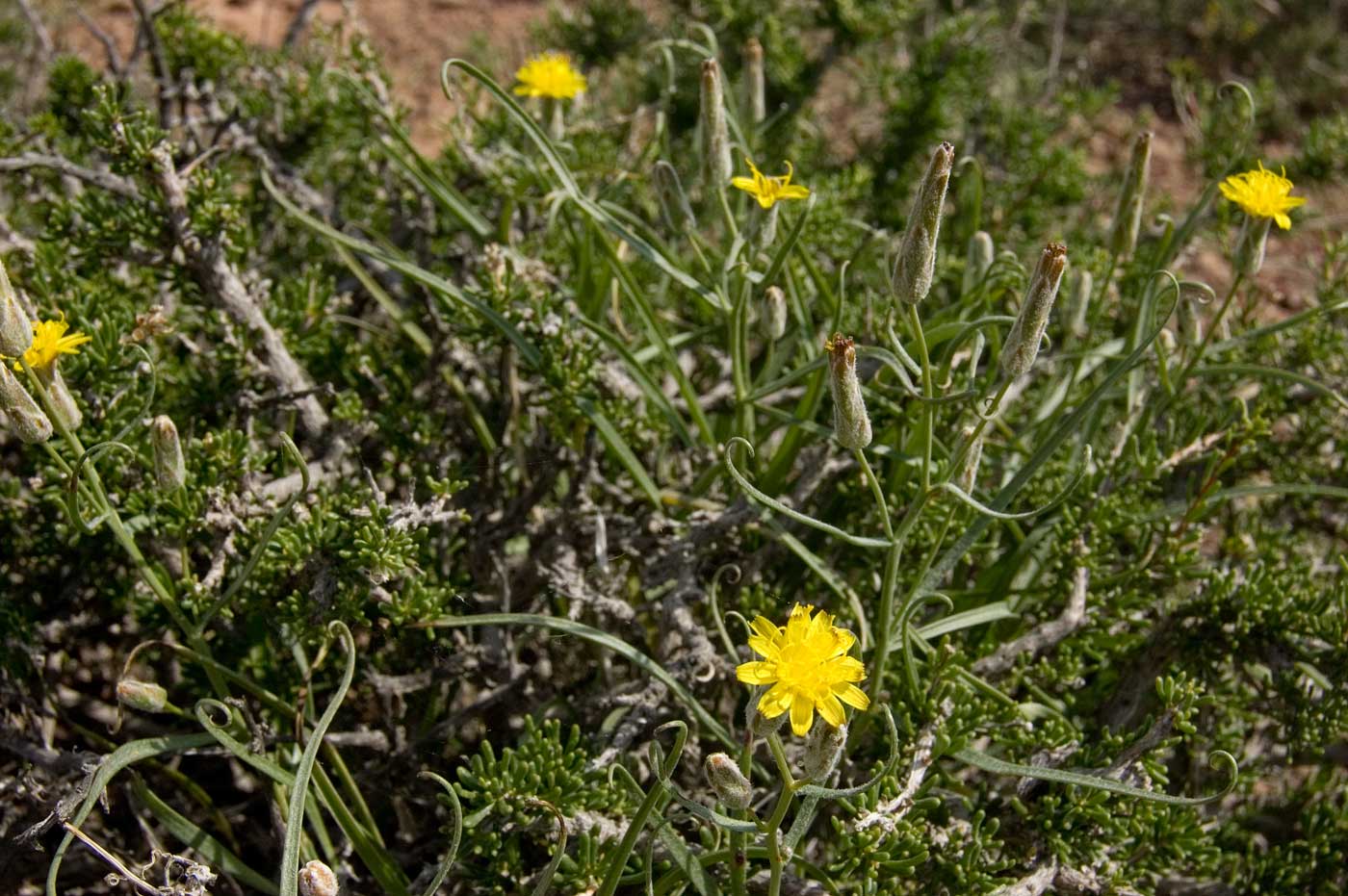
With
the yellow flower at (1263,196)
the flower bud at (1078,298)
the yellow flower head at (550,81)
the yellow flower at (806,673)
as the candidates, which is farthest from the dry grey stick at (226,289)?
the yellow flower at (1263,196)

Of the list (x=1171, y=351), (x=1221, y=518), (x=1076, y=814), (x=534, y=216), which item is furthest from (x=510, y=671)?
(x=1221, y=518)

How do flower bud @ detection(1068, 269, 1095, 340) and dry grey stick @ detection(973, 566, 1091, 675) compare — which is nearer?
dry grey stick @ detection(973, 566, 1091, 675)

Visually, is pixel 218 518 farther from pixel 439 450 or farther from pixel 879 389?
pixel 879 389

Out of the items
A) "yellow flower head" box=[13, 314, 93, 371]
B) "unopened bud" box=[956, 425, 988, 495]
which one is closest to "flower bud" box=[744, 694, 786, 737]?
"unopened bud" box=[956, 425, 988, 495]

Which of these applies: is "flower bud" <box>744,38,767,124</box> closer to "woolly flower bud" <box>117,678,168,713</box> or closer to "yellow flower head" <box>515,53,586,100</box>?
"yellow flower head" <box>515,53,586,100</box>

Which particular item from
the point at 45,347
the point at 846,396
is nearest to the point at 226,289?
the point at 45,347

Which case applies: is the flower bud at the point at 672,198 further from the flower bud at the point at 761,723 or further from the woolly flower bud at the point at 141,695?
the woolly flower bud at the point at 141,695
